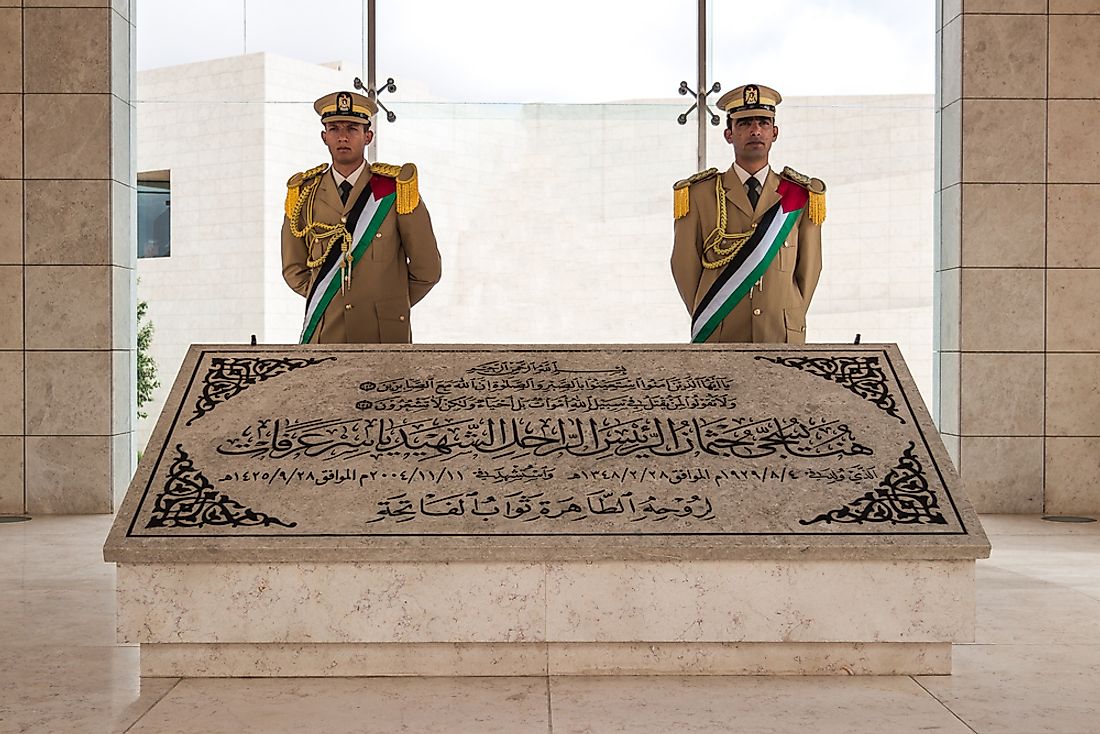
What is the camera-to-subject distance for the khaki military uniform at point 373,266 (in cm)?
414

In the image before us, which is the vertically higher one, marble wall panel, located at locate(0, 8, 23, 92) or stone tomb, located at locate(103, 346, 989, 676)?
marble wall panel, located at locate(0, 8, 23, 92)

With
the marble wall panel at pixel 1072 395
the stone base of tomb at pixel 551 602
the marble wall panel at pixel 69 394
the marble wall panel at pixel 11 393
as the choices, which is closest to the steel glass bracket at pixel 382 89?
the marble wall panel at pixel 69 394

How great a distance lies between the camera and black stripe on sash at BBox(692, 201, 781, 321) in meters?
4.06

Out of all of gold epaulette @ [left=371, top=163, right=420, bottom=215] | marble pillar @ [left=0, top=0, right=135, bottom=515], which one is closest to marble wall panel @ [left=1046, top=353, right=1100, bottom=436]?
gold epaulette @ [left=371, top=163, right=420, bottom=215]

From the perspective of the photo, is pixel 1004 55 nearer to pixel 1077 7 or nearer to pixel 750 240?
pixel 1077 7

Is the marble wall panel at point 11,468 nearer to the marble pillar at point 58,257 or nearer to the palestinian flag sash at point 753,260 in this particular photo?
the marble pillar at point 58,257

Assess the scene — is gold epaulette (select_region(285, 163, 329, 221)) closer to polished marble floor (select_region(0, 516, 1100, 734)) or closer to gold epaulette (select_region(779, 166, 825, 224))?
polished marble floor (select_region(0, 516, 1100, 734))

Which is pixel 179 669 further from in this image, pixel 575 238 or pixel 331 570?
pixel 575 238

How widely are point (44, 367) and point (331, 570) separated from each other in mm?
3889

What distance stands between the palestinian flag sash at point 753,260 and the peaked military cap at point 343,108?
1.40m

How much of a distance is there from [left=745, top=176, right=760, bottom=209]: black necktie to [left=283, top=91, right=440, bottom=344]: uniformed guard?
45.5 inches

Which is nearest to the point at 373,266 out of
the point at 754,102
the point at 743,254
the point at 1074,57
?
the point at 743,254

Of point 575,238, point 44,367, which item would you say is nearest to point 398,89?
point 575,238

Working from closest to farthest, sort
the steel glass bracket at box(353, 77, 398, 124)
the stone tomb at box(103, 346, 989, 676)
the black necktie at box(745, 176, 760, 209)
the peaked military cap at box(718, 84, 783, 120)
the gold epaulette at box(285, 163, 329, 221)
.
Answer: the stone tomb at box(103, 346, 989, 676)
the peaked military cap at box(718, 84, 783, 120)
the black necktie at box(745, 176, 760, 209)
the gold epaulette at box(285, 163, 329, 221)
the steel glass bracket at box(353, 77, 398, 124)
